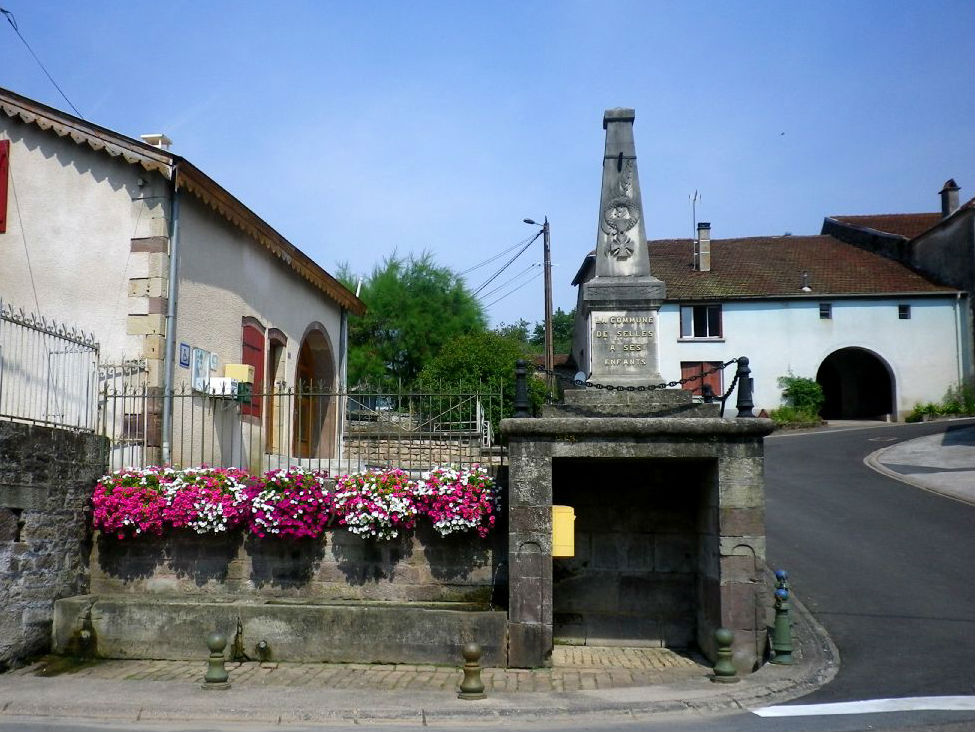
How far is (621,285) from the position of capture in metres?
9.66

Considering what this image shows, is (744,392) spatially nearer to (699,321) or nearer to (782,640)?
(782,640)

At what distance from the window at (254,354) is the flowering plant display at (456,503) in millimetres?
4311

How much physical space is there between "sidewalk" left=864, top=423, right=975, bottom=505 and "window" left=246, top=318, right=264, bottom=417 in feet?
41.0

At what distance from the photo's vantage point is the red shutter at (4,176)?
1111cm

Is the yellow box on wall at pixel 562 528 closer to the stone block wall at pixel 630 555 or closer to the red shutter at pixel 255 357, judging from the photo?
the stone block wall at pixel 630 555

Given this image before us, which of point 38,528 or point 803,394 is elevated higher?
point 803,394

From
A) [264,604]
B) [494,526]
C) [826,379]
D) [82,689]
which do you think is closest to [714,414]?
[494,526]

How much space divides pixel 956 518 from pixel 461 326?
70.8ft

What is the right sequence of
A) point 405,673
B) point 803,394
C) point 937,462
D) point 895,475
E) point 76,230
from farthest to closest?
1. point 803,394
2. point 937,462
3. point 895,475
4. point 76,230
5. point 405,673

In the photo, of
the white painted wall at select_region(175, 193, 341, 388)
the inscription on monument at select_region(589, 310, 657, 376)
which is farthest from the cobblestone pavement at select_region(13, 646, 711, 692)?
the white painted wall at select_region(175, 193, 341, 388)

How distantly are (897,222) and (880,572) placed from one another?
3096cm

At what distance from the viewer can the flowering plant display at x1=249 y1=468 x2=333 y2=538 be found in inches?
361

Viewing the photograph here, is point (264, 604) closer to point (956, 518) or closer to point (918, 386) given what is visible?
point (956, 518)

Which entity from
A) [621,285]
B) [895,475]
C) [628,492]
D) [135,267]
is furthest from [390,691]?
[895,475]
